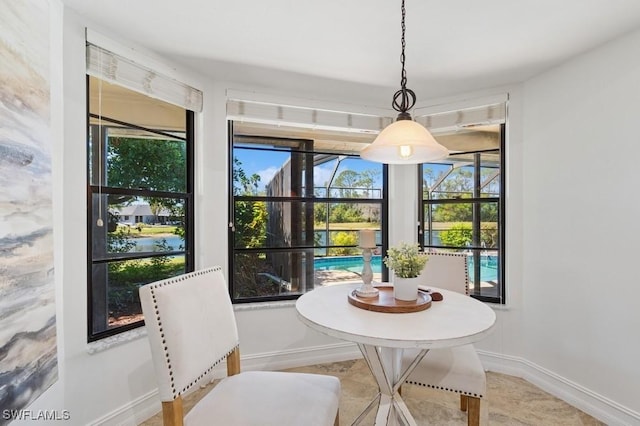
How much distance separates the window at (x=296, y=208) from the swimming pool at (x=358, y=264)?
0.03 ft

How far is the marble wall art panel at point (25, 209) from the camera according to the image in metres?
1.20

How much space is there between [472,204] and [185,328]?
8.17ft

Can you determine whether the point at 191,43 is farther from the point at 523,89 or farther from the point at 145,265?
the point at 523,89

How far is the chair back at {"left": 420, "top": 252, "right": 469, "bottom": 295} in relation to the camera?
2.16m

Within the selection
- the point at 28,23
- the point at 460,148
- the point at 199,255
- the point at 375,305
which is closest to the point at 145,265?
the point at 199,255

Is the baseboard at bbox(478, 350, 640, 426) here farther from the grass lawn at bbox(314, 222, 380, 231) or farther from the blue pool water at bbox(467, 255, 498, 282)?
the grass lawn at bbox(314, 222, 380, 231)

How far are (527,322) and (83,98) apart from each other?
11.0 ft

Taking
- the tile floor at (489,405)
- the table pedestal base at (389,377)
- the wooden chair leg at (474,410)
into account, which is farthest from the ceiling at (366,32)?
the tile floor at (489,405)

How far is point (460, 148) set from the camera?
288 centimetres

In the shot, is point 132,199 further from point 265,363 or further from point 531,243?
point 531,243

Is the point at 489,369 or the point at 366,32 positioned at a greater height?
the point at 366,32

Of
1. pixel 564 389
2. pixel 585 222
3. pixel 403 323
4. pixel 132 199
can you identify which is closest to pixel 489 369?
pixel 564 389

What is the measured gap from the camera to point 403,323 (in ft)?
4.41

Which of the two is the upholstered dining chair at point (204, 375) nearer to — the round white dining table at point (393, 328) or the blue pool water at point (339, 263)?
the round white dining table at point (393, 328)
